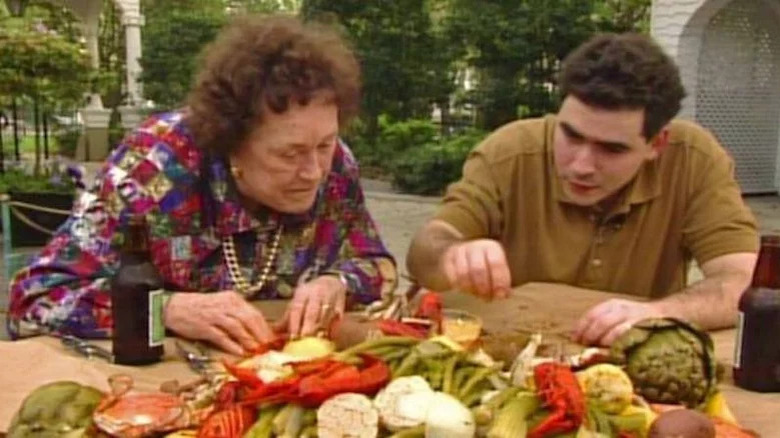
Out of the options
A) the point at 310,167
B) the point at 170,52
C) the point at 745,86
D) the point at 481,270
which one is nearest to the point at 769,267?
the point at 481,270

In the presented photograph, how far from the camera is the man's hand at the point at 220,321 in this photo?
1805 millimetres

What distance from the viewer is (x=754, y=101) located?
11.9 meters

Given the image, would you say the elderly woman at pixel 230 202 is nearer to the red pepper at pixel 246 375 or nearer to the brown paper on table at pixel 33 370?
the brown paper on table at pixel 33 370

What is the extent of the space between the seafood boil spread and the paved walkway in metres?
5.59

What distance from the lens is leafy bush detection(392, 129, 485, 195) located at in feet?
38.1

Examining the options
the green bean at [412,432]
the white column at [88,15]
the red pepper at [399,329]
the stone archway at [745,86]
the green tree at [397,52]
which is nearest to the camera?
the green bean at [412,432]

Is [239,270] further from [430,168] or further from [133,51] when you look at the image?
[133,51]

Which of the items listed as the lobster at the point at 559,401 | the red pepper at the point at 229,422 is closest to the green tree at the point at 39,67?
the red pepper at the point at 229,422

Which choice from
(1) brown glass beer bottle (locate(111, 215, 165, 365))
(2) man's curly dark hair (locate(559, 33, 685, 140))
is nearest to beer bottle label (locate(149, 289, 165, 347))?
(1) brown glass beer bottle (locate(111, 215, 165, 365))

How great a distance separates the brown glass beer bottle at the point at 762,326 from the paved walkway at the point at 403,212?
17.7ft

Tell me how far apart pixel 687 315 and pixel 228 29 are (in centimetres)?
116

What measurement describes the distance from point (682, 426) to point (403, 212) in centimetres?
888

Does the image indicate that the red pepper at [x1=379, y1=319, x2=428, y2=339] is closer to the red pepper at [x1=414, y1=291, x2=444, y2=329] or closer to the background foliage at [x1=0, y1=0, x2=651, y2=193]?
the red pepper at [x1=414, y1=291, x2=444, y2=329]

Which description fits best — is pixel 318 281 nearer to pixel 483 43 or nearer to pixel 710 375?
pixel 710 375
